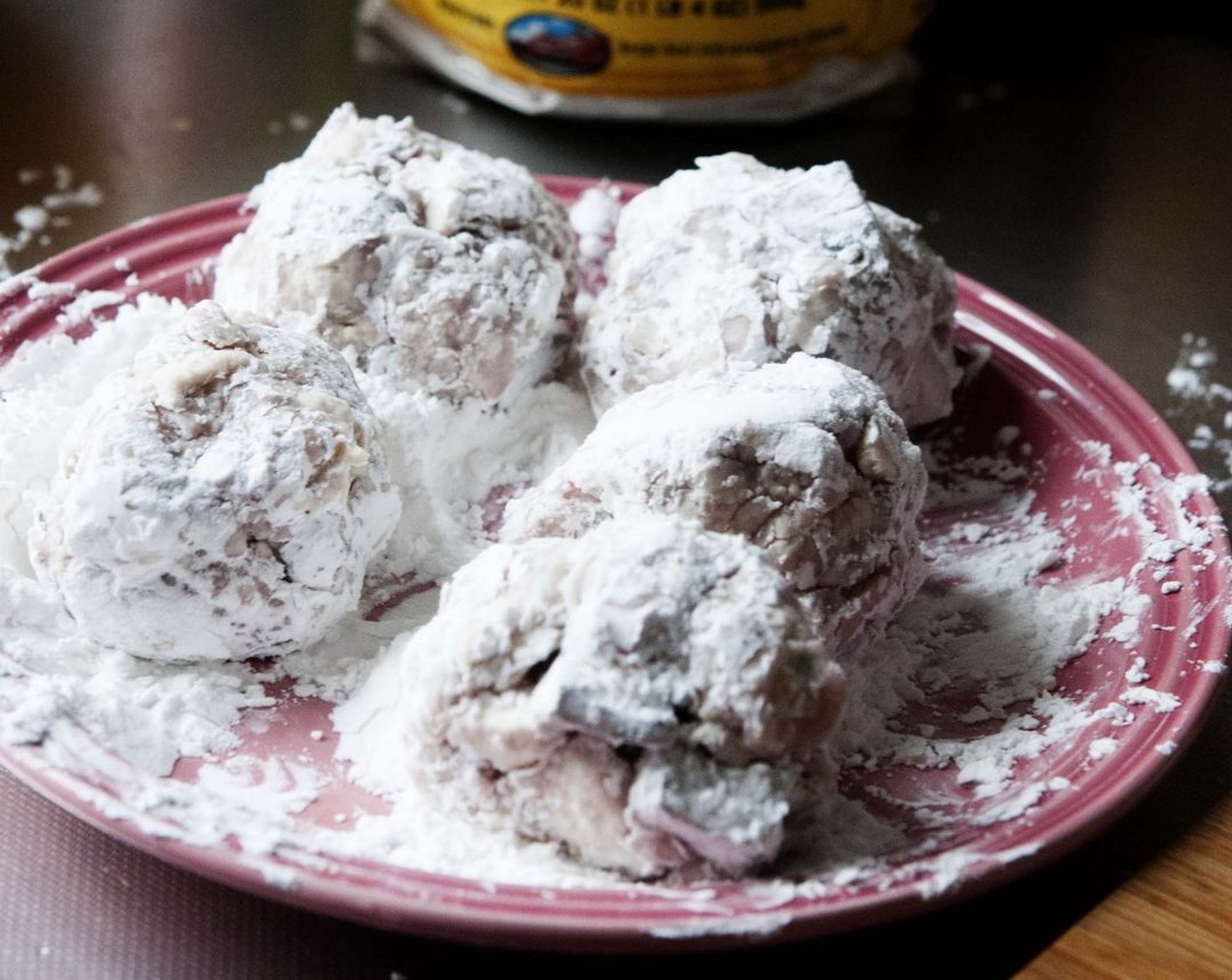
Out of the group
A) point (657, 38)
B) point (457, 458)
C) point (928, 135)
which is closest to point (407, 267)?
point (457, 458)

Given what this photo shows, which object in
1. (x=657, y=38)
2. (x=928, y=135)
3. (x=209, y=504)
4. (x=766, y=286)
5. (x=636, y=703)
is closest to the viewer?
(x=636, y=703)

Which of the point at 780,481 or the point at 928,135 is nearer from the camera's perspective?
the point at 780,481

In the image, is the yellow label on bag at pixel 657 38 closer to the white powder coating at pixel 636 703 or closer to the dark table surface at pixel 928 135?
the dark table surface at pixel 928 135

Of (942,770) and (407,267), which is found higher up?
(407,267)

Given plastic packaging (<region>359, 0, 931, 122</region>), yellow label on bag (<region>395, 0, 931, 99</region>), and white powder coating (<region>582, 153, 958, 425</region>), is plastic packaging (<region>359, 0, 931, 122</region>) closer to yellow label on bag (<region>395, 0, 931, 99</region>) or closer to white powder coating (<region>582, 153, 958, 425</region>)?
yellow label on bag (<region>395, 0, 931, 99</region>)

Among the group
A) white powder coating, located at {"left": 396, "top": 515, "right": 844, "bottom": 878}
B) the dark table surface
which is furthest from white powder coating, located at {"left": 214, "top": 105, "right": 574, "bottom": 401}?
the dark table surface

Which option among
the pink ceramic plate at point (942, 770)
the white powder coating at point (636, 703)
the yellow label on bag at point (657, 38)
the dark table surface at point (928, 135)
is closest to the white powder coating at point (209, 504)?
the pink ceramic plate at point (942, 770)

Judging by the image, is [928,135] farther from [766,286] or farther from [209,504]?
[209,504]
